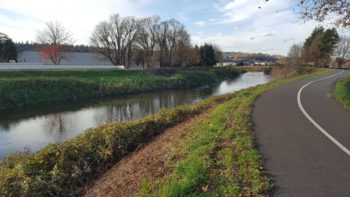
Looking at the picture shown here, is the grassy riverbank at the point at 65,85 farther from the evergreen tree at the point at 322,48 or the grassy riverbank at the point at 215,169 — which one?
the evergreen tree at the point at 322,48

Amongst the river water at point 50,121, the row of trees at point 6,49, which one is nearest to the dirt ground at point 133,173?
the river water at point 50,121

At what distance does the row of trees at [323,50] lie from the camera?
66.9m

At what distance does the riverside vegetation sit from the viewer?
5.30 m

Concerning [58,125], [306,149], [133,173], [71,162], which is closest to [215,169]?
[133,173]

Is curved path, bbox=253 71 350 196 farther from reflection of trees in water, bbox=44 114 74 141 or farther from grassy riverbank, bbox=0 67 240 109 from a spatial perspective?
grassy riverbank, bbox=0 67 240 109

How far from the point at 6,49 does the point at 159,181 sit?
2716 inches

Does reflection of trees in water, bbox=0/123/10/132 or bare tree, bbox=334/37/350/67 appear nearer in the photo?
reflection of trees in water, bbox=0/123/10/132

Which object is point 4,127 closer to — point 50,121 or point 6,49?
point 50,121

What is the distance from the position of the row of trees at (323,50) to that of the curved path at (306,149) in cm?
4793

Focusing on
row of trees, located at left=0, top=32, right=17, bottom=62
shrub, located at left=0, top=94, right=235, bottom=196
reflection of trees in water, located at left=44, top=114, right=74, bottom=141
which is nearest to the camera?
shrub, located at left=0, top=94, right=235, bottom=196

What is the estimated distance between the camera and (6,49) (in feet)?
211

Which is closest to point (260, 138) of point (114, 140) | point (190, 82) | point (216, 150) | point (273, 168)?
point (216, 150)

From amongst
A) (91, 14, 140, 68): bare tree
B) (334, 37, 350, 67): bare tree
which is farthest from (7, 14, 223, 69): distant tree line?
(334, 37, 350, 67): bare tree

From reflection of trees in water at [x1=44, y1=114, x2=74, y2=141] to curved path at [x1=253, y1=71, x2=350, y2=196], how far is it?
9896mm
